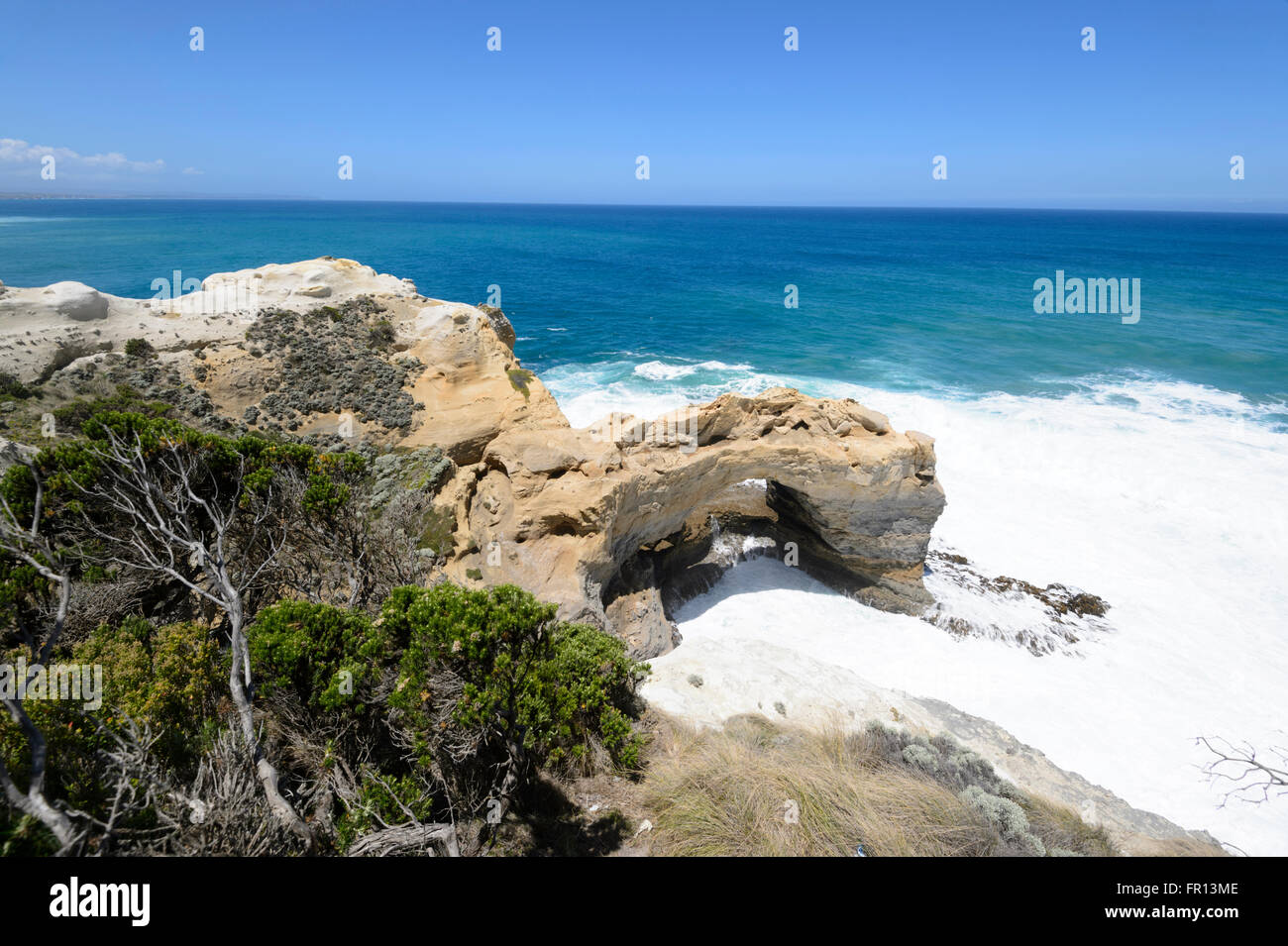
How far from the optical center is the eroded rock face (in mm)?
12914

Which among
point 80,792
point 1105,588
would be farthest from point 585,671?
point 1105,588

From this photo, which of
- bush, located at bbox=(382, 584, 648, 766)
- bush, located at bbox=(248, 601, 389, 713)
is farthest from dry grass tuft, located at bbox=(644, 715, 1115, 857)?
bush, located at bbox=(248, 601, 389, 713)

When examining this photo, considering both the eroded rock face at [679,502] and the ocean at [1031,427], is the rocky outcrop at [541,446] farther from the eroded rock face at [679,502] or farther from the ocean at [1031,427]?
the ocean at [1031,427]

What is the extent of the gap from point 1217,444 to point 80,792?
36.4 meters

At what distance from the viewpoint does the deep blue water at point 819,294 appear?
1442 inches

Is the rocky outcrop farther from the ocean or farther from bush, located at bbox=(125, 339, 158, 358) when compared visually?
the ocean

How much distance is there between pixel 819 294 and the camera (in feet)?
193

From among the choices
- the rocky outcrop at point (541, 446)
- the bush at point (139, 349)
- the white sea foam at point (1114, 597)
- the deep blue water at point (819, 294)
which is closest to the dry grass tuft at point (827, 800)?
the white sea foam at point (1114, 597)

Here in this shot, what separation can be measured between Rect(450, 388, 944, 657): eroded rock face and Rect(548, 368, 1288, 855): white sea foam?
54.4 inches

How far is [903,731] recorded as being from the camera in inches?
438

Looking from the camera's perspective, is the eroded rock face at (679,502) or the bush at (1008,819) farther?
the eroded rock face at (679,502)

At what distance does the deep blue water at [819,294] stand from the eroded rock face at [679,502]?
19.0m
